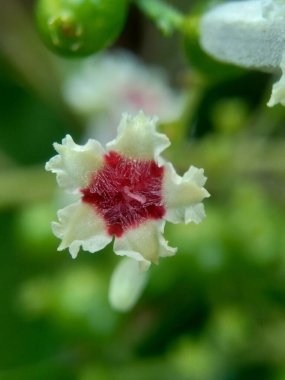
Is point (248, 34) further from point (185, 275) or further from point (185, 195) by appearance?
point (185, 275)

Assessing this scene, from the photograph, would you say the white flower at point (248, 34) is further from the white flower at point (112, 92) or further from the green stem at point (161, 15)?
the white flower at point (112, 92)

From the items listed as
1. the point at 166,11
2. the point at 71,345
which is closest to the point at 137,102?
the point at 71,345

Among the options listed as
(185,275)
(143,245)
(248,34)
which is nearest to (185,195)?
(143,245)

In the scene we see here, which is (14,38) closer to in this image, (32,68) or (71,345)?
(32,68)

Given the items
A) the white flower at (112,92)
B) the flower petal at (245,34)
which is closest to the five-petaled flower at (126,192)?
the flower petal at (245,34)

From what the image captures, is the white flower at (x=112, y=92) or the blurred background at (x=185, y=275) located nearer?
the blurred background at (x=185, y=275)
